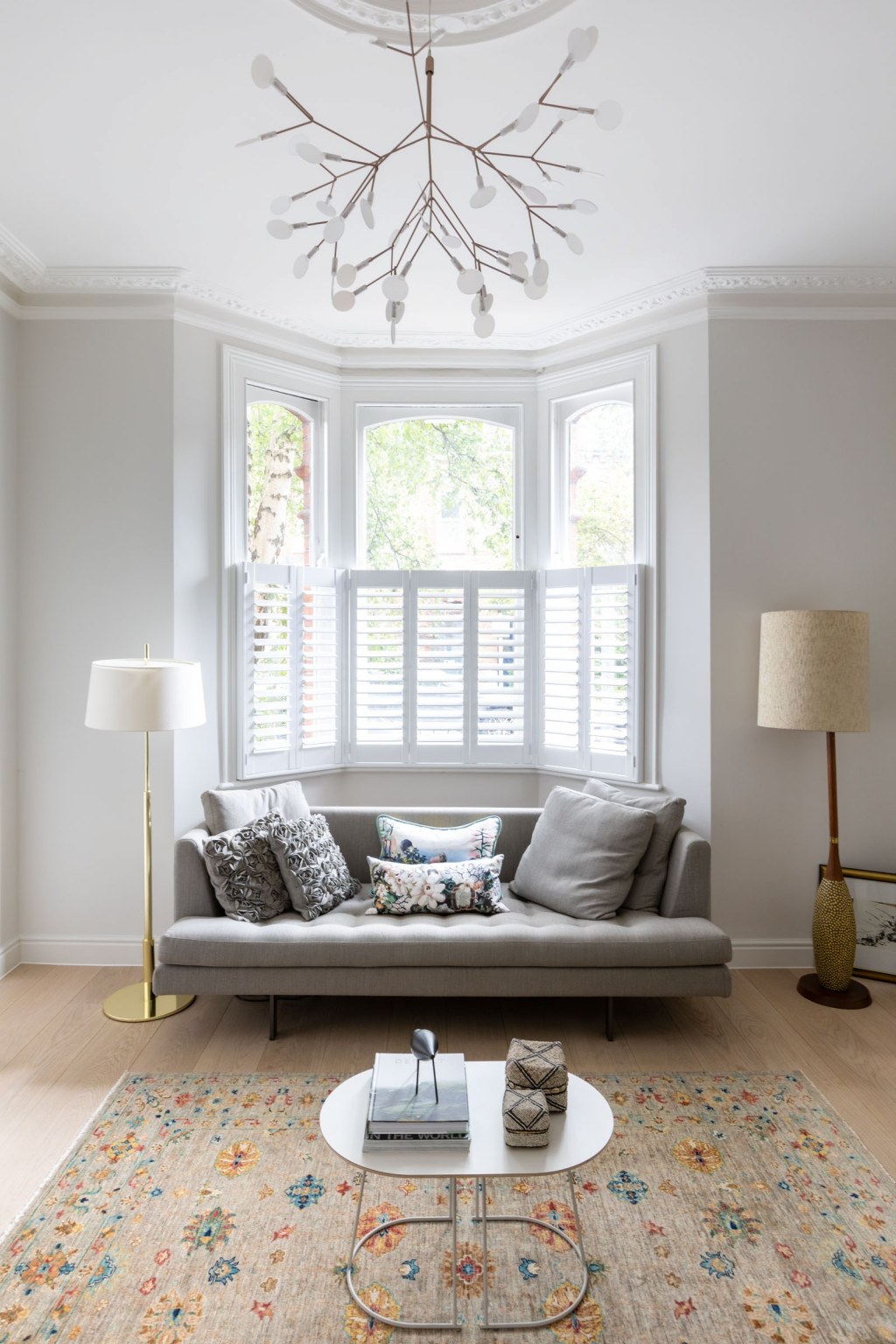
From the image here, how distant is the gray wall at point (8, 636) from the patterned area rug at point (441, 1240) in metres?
1.48

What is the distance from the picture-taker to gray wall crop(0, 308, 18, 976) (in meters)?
3.73

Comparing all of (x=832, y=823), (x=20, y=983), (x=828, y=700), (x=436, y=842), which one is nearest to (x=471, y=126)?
(x=828, y=700)

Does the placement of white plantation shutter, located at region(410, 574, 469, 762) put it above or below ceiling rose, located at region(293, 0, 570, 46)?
below

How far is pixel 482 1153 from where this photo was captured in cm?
189

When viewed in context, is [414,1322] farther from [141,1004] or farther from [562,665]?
[562,665]

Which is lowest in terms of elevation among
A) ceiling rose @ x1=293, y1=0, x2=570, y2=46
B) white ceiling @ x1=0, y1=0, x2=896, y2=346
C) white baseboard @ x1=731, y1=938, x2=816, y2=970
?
white baseboard @ x1=731, y1=938, x2=816, y2=970

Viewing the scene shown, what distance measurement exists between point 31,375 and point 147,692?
1729mm

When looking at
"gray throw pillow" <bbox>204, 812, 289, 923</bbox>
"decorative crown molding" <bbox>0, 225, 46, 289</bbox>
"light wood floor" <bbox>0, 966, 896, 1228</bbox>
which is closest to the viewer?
"light wood floor" <bbox>0, 966, 896, 1228</bbox>

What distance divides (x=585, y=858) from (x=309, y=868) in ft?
3.65

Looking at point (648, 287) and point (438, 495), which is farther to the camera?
point (438, 495)

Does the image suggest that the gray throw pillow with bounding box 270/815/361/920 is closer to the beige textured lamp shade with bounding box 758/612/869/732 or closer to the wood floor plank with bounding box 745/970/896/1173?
the wood floor plank with bounding box 745/970/896/1173

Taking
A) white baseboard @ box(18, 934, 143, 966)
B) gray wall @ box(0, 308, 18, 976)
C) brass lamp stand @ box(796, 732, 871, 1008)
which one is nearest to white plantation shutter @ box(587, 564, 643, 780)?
brass lamp stand @ box(796, 732, 871, 1008)

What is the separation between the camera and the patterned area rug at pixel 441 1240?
74.7 inches

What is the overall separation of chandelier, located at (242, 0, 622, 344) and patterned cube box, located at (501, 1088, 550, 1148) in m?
1.75
